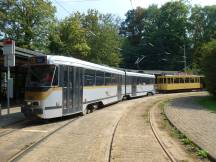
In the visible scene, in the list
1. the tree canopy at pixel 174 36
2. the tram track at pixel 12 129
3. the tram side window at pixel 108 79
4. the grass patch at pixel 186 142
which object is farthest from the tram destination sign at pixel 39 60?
the tree canopy at pixel 174 36

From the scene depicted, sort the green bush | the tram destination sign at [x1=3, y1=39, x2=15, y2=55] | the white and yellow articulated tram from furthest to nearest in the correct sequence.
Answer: the green bush → the tram destination sign at [x1=3, y1=39, x2=15, y2=55] → the white and yellow articulated tram

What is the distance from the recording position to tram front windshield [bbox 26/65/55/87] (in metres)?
14.9

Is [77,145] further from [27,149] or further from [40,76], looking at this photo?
[40,76]

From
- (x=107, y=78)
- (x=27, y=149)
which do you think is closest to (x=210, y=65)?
(x=107, y=78)

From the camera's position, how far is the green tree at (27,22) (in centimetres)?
4769

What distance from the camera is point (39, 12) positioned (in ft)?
161

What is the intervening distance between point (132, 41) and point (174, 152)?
82.7m

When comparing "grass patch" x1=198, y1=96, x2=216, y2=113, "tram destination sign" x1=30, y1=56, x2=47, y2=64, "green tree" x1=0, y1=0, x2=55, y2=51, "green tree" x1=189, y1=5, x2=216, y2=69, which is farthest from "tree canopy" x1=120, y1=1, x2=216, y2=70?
"tram destination sign" x1=30, y1=56, x2=47, y2=64

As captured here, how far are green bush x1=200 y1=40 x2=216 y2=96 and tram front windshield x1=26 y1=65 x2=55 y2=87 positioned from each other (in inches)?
723

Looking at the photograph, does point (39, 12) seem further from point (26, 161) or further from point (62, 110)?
point (26, 161)

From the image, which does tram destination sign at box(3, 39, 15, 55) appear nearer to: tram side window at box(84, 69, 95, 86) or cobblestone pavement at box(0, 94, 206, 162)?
tram side window at box(84, 69, 95, 86)

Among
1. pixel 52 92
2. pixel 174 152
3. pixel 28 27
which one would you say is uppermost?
pixel 28 27

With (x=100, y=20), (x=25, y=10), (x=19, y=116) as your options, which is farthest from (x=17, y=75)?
(x=100, y=20)

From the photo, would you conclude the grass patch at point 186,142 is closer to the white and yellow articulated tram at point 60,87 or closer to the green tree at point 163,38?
the white and yellow articulated tram at point 60,87
